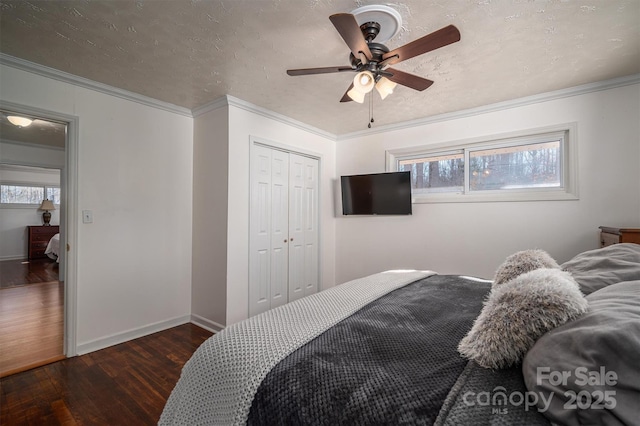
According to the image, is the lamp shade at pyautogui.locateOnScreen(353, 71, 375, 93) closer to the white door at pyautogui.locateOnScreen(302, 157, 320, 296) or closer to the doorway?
the white door at pyautogui.locateOnScreen(302, 157, 320, 296)

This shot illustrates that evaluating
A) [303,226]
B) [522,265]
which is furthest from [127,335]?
[522,265]

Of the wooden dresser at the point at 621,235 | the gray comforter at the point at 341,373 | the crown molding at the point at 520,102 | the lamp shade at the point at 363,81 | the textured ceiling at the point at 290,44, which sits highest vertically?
the textured ceiling at the point at 290,44

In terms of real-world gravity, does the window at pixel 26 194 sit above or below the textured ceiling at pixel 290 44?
below

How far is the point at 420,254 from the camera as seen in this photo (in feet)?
11.2

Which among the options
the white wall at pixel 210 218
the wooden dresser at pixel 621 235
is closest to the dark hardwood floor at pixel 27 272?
the white wall at pixel 210 218

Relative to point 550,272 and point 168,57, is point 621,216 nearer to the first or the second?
point 550,272

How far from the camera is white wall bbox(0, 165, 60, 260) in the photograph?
6.32m

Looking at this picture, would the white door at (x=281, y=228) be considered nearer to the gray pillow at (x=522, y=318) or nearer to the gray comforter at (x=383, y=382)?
the gray comforter at (x=383, y=382)

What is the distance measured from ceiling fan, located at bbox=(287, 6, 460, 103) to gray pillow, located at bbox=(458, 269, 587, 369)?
127cm

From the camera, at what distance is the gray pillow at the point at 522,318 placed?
788 millimetres

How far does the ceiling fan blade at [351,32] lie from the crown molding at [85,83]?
2271mm

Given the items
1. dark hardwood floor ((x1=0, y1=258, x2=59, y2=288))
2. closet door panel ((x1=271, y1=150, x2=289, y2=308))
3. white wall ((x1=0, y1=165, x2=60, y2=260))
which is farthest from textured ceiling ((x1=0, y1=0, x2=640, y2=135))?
white wall ((x1=0, y1=165, x2=60, y2=260))

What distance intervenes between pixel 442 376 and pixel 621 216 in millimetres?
2817

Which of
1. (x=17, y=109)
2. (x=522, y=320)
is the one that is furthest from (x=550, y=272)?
(x=17, y=109)
